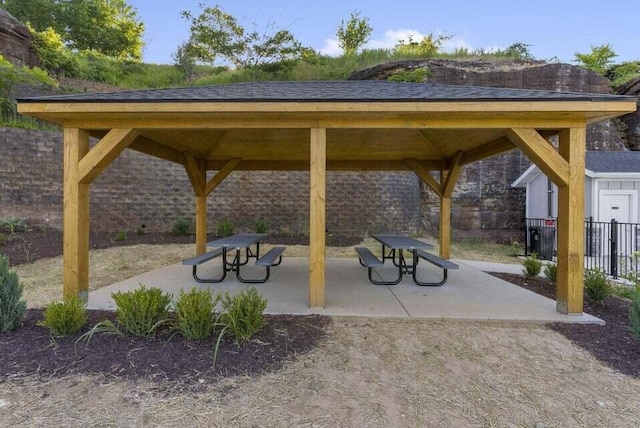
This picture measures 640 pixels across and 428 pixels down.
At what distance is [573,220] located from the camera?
13.4ft

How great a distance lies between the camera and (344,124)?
4285mm

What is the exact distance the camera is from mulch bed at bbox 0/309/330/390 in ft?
8.98

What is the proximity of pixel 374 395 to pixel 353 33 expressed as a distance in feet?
86.0

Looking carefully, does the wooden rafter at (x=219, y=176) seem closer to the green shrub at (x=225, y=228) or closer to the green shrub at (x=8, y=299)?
the green shrub at (x=225, y=228)

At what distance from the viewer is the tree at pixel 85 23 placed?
74.6 ft

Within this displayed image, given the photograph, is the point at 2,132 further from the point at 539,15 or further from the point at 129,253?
the point at 539,15

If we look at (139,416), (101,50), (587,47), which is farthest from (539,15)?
(101,50)

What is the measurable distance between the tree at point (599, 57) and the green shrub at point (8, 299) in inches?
927

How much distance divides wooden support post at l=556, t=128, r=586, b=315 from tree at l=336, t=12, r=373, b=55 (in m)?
22.8

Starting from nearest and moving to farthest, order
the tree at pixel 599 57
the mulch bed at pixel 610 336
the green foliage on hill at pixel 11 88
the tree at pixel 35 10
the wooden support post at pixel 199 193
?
the mulch bed at pixel 610 336
the wooden support post at pixel 199 193
the green foliage on hill at pixel 11 88
the tree at pixel 599 57
the tree at pixel 35 10

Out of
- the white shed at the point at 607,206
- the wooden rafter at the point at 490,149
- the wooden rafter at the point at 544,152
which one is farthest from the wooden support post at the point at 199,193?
the white shed at the point at 607,206

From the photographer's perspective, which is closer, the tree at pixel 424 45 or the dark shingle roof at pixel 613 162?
the dark shingle roof at pixel 613 162

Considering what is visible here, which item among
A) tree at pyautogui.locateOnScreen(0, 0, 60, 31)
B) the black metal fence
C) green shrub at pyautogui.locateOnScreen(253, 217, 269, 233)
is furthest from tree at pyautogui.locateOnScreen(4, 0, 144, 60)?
the black metal fence

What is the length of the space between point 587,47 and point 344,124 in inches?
876
